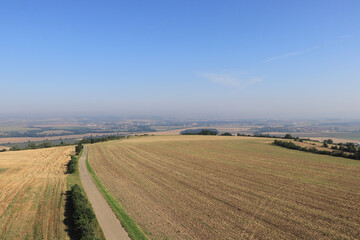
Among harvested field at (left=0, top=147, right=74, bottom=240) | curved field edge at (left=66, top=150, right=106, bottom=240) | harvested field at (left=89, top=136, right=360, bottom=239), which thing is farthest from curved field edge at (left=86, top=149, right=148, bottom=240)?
harvested field at (left=0, top=147, right=74, bottom=240)

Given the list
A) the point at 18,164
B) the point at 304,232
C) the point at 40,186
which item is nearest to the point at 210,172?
the point at 304,232

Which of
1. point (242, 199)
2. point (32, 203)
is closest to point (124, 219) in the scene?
point (32, 203)

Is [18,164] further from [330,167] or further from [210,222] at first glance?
[330,167]

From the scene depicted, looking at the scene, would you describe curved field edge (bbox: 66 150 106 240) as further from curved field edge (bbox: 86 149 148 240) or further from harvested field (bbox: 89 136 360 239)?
harvested field (bbox: 89 136 360 239)

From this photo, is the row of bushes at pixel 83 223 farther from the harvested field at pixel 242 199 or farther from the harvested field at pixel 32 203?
the harvested field at pixel 242 199

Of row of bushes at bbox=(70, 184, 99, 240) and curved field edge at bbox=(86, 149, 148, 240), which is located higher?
row of bushes at bbox=(70, 184, 99, 240)

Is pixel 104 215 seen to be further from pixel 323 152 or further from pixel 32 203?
pixel 323 152
